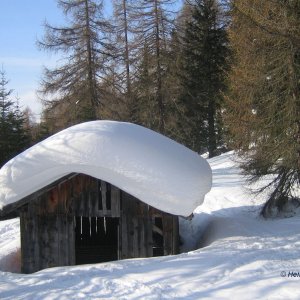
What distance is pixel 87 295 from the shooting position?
588 cm

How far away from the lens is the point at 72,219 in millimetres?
10859

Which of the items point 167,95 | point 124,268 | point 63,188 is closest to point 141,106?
point 167,95

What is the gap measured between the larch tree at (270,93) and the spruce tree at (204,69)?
47.2 feet

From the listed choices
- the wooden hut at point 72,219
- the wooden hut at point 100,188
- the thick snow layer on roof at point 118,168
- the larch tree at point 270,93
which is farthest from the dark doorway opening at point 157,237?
the larch tree at point 270,93

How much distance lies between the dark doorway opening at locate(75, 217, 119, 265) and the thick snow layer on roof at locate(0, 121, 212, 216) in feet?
16.9

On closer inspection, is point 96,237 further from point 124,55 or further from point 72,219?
point 124,55

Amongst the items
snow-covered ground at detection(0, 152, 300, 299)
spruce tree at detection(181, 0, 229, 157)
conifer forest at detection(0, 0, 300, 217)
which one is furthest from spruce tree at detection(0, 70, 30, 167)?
snow-covered ground at detection(0, 152, 300, 299)

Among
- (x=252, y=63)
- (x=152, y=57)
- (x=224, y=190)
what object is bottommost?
(x=224, y=190)

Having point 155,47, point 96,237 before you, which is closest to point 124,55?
point 155,47

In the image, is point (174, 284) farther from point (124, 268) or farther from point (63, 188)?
point (63, 188)

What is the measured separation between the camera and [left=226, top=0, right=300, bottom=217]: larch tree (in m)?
11.7

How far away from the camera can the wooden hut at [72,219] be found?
422 inches

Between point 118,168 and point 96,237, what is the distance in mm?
6414

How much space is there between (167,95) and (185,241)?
497 inches
